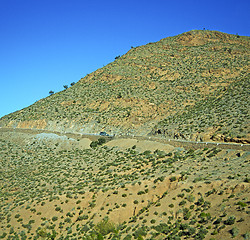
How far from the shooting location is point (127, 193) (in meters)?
31.5

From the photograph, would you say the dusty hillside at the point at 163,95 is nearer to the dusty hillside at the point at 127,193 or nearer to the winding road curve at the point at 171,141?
the winding road curve at the point at 171,141

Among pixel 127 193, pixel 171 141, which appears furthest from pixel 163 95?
pixel 127 193

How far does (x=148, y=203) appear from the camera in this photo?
29047 mm

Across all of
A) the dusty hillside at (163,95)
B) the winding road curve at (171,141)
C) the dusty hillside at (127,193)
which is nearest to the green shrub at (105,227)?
the dusty hillside at (127,193)

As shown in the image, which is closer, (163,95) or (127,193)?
(127,193)

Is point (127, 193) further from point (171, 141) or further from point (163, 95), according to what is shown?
point (163, 95)

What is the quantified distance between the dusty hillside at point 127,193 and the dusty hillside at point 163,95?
974 centimetres

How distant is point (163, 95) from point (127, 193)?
39.7 metres

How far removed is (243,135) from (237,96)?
57.9ft

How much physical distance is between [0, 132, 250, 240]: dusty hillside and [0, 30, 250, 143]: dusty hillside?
9738mm

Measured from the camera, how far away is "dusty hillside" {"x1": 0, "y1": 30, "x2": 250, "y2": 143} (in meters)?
50.6

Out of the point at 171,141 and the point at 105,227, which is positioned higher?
the point at 171,141

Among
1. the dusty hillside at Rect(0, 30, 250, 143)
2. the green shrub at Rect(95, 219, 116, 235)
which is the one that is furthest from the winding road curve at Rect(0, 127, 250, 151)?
the green shrub at Rect(95, 219, 116, 235)

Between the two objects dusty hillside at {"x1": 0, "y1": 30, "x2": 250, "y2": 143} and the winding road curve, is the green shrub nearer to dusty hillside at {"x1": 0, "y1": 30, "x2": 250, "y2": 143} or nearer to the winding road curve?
the winding road curve
